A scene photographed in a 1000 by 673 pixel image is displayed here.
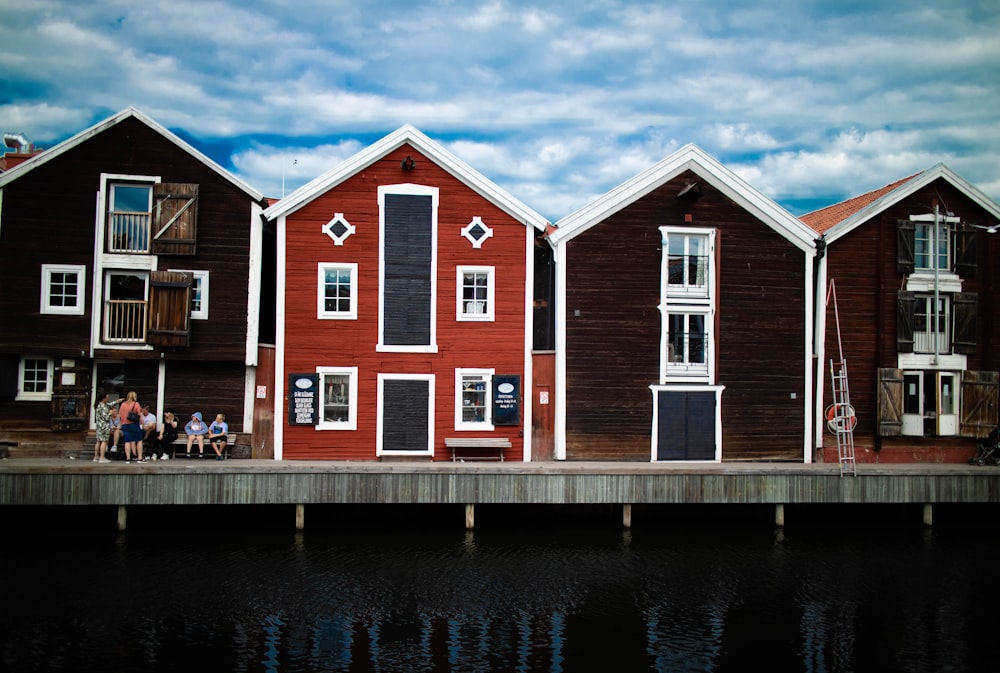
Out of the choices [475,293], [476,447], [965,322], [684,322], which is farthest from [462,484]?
[965,322]

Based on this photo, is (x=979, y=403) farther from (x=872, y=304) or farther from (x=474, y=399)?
(x=474, y=399)

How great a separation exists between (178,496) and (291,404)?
4.19 m

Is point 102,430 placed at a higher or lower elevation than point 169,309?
lower

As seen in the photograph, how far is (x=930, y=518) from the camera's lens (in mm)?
20609

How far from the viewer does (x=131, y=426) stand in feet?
63.2

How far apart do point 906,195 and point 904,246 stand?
1.50 metres

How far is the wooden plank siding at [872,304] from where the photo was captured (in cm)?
2278

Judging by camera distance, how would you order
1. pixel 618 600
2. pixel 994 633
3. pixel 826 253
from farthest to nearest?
pixel 826 253, pixel 618 600, pixel 994 633

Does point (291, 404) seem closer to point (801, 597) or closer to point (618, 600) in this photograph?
point (618, 600)

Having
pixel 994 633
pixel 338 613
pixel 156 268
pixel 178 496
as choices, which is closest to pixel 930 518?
pixel 994 633

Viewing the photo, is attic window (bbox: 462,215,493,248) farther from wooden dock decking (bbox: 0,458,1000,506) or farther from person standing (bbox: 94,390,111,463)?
person standing (bbox: 94,390,111,463)

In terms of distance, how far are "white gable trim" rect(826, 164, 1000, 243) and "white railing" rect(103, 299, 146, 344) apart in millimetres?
19539

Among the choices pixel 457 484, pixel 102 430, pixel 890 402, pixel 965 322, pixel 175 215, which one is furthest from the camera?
pixel 965 322

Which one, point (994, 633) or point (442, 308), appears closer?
point (994, 633)
